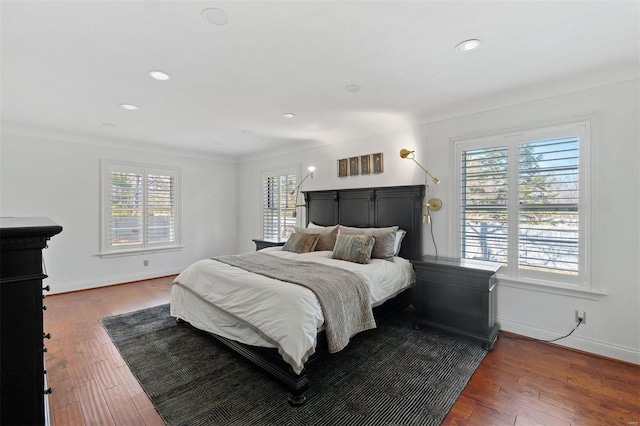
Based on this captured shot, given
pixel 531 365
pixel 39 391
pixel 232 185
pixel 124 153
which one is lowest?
pixel 531 365

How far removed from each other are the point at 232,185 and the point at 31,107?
3.60 meters

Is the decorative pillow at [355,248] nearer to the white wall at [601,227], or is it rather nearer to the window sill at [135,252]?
the white wall at [601,227]

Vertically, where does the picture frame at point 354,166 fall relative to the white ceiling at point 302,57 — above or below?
below

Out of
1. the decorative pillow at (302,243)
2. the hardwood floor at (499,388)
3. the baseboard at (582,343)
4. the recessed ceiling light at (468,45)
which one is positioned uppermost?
the recessed ceiling light at (468,45)

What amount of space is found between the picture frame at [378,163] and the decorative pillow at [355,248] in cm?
124

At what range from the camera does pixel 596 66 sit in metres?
2.42

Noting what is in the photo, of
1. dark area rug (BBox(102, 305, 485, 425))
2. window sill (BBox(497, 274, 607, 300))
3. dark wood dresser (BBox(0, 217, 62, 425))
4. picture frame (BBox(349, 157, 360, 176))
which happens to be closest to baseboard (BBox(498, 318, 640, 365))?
window sill (BBox(497, 274, 607, 300))

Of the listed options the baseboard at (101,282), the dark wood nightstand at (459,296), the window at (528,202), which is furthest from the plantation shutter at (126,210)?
the window at (528,202)

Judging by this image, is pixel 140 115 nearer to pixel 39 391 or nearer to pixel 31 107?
pixel 31 107

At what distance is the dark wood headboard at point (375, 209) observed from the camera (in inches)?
146

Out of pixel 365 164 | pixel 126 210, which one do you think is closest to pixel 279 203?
pixel 365 164

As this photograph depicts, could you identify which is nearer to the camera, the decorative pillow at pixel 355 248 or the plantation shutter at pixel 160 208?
the decorative pillow at pixel 355 248

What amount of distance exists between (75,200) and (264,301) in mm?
4284

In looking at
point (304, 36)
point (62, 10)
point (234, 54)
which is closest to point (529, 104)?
point (304, 36)
